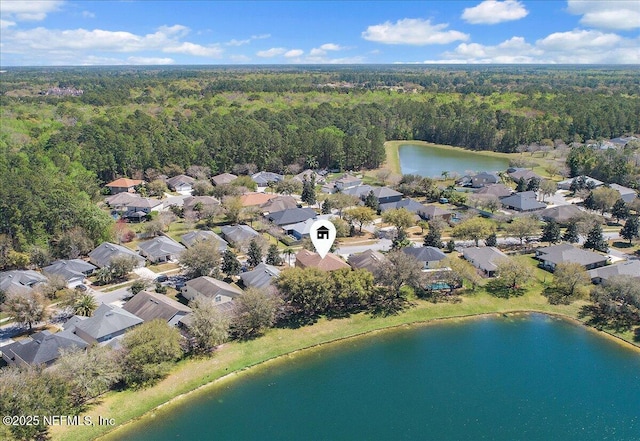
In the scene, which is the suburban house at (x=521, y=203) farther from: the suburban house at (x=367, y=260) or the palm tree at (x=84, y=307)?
the palm tree at (x=84, y=307)

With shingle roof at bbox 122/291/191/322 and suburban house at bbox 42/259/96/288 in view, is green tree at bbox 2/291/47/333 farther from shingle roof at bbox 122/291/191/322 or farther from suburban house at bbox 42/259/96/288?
suburban house at bbox 42/259/96/288

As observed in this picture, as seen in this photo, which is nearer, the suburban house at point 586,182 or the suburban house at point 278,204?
the suburban house at point 278,204

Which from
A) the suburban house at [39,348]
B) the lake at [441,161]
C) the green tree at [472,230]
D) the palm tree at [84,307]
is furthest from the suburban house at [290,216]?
the lake at [441,161]

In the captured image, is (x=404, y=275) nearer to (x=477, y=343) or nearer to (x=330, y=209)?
(x=477, y=343)

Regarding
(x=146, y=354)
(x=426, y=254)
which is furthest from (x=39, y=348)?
(x=426, y=254)

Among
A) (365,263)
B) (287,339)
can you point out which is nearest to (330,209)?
(365,263)

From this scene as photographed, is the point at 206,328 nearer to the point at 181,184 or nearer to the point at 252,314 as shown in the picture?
the point at 252,314

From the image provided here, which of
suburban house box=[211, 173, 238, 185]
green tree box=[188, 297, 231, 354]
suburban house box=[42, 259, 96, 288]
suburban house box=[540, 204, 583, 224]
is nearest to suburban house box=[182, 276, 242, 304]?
green tree box=[188, 297, 231, 354]
